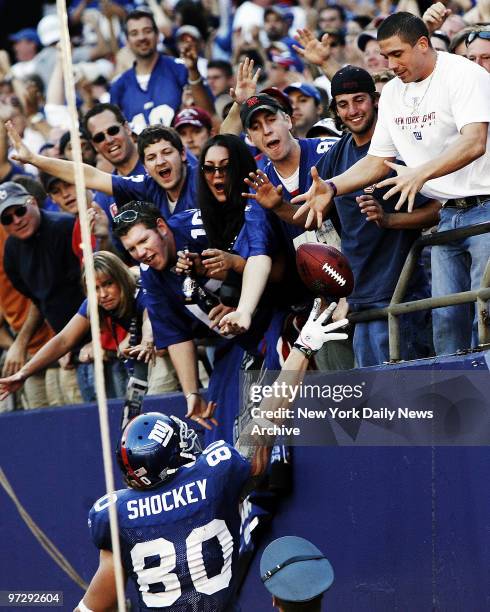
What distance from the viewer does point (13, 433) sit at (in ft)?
37.2

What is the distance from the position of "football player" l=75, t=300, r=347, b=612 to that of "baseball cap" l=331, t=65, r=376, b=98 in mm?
2359

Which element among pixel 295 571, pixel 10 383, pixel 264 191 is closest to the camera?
pixel 295 571

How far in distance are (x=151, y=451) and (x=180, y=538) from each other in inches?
18.5

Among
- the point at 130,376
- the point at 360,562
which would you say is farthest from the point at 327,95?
the point at 360,562

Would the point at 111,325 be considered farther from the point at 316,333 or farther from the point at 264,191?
the point at 316,333

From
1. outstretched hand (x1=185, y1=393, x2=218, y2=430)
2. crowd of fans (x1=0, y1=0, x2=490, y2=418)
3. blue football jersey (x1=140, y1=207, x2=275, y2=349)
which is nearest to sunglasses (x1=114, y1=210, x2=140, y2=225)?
crowd of fans (x1=0, y1=0, x2=490, y2=418)

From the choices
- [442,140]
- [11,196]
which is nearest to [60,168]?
[11,196]

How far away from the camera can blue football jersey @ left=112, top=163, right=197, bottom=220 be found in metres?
9.31

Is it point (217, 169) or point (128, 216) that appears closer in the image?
point (217, 169)

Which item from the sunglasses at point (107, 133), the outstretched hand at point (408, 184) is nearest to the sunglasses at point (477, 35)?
the outstretched hand at point (408, 184)

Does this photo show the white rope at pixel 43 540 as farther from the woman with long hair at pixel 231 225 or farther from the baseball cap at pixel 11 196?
the woman with long hair at pixel 231 225

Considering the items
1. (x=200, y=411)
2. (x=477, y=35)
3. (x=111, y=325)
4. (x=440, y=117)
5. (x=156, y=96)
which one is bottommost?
(x=200, y=411)

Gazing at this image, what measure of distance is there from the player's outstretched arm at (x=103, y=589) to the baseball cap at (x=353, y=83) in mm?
3037

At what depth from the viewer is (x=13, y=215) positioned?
11.1 metres
